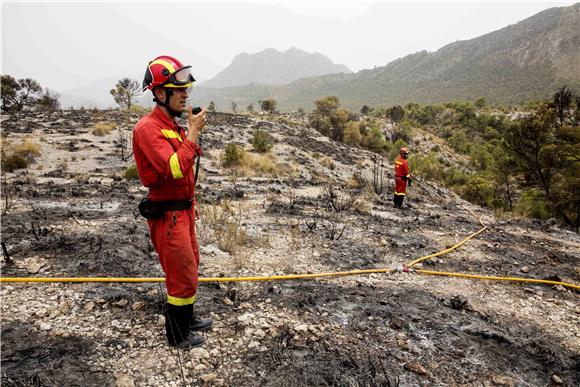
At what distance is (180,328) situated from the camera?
2.76 metres

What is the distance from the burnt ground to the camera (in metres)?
2.70

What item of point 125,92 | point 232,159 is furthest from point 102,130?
point 125,92

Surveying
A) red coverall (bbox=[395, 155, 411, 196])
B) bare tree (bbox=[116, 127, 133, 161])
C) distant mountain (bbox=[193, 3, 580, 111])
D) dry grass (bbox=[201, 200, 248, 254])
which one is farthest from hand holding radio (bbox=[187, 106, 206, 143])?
distant mountain (bbox=[193, 3, 580, 111])

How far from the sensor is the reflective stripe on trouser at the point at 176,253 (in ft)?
8.14

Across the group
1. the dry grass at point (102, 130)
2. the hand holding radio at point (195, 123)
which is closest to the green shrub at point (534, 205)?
the hand holding radio at point (195, 123)

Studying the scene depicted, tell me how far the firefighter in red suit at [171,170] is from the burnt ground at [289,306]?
2.16ft

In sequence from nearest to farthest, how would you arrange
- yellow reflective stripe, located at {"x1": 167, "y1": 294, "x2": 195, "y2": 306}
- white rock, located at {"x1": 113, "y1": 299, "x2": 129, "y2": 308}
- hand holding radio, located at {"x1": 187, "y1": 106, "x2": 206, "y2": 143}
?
hand holding radio, located at {"x1": 187, "y1": 106, "x2": 206, "y2": 143} → yellow reflective stripe, located at {"x1": 167, "y1": 294, "x2": 195, "y2": 306} → white rock, located at {"x1": 113, "y1": 299, "x2": 129, "y2": 308}

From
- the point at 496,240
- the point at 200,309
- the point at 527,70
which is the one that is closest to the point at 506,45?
the point at 527,70

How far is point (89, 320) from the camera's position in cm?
315

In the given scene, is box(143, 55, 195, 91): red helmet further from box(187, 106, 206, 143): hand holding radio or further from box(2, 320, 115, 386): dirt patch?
box(2, 320, 115, 386): dirt patch

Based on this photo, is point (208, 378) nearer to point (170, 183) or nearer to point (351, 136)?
point (170, 183)

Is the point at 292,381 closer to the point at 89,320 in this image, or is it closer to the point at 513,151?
the point at 89,320

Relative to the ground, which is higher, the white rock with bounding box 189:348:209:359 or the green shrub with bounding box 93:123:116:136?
the green shrub with bounding box 93:123:116:136

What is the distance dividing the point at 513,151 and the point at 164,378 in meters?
14.4
